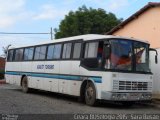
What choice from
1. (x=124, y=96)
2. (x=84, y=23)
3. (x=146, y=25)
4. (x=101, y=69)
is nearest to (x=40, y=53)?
(x=146, y=25)

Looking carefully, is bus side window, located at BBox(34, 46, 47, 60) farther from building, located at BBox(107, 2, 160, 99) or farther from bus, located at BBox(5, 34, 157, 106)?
building, located at BBox(107, 2, 160, 99)

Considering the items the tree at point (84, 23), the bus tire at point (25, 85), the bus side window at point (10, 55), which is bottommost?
the bus tire at point (25, 85)

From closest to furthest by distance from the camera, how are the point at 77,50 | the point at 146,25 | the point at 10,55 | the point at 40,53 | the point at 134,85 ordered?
the point at 134,85
the point at 77,50
the point at 40,53
the point at 146,25
the point at 10,55

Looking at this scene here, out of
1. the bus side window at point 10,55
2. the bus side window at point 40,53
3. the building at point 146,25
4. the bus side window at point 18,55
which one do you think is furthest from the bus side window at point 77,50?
the bus side window at point 10,55

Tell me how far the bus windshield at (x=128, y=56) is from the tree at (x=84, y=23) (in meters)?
26.9

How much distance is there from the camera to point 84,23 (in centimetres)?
4675

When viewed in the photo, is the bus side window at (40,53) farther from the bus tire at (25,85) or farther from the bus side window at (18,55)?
the bus side window at (18,55)

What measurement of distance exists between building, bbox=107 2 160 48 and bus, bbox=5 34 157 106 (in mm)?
4183

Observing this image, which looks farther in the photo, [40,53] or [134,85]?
[40,53]

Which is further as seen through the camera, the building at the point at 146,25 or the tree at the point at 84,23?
the tree at the point at 84,23

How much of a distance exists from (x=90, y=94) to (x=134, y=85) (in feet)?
6.22

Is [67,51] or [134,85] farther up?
[67,51]

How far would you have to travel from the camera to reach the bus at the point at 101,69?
17.4m

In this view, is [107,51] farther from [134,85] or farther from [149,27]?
[149,27]
